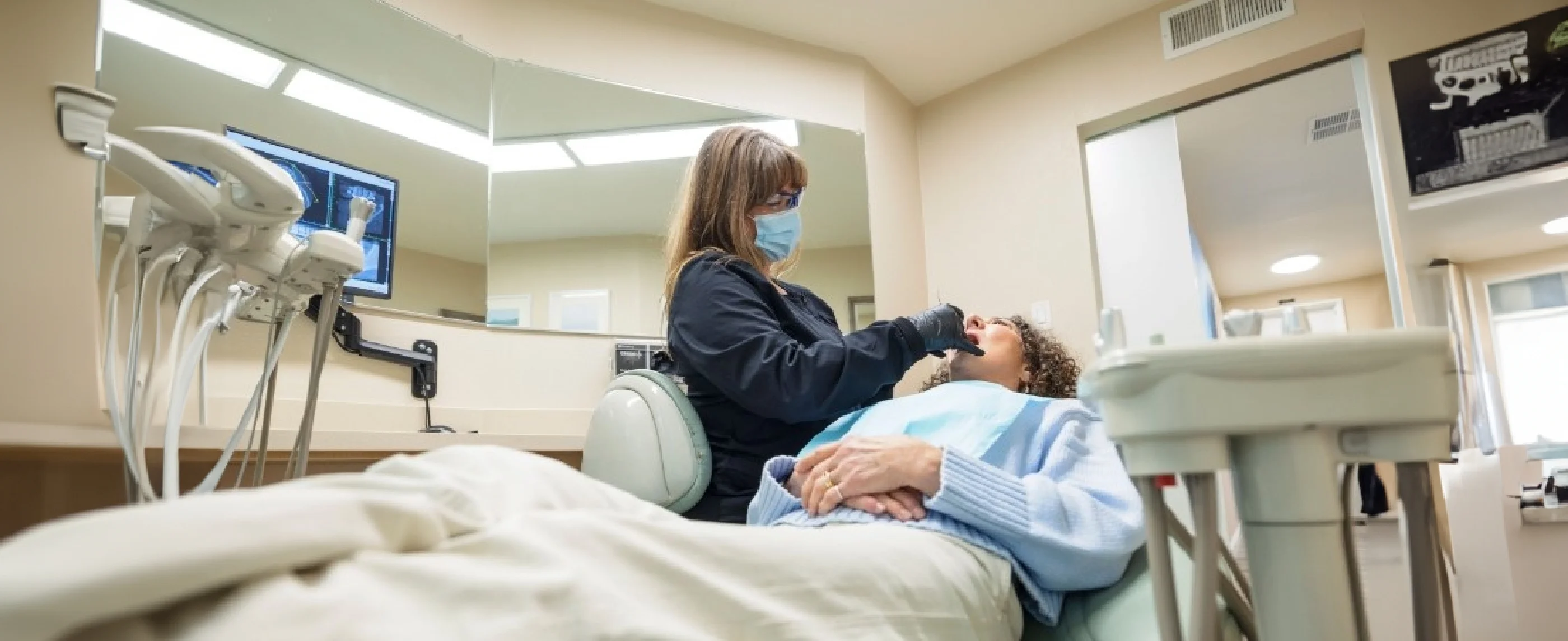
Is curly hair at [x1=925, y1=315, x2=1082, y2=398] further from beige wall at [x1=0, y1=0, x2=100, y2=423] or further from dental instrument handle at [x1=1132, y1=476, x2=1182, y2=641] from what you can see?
beige wall at [x1=0, y1=0, x2=100, y2=423]

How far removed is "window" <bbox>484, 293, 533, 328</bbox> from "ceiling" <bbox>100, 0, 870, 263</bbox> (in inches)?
5.7

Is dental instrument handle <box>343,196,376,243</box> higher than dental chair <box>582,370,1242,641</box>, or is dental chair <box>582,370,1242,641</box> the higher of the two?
dental instrument handle <box>343,196,376,243</box>

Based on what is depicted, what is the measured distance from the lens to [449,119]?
2307 mm

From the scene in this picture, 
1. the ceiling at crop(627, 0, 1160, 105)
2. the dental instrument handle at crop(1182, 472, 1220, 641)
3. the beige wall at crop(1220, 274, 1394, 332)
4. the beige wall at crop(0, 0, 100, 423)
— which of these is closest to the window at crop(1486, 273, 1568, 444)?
the beige wall at crop(1220, 274, 1394, 332)

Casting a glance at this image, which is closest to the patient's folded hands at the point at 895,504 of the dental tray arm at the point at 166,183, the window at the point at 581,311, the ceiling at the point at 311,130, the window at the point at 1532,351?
the dental tray arm at the point at 166,183

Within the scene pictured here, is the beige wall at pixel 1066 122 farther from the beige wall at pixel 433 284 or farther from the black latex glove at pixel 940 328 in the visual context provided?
the beige wall at pixel 433 284

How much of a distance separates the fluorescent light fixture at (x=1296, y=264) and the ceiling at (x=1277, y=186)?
0.02 meters

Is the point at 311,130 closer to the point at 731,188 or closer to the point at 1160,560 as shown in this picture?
the point at 731,188

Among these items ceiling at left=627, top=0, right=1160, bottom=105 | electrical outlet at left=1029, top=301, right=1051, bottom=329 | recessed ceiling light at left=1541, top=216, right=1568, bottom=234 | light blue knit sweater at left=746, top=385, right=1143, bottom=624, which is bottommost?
light blue knit sweater at left=746, top=385, right=1143, bottom=624

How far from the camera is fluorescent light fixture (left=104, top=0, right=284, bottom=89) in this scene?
1.68 metres

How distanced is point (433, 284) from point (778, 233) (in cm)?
114

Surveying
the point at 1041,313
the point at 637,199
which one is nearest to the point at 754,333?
the point at 637,199

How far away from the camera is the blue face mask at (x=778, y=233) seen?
148 centimetres

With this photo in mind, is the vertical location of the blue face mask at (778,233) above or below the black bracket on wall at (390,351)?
above
